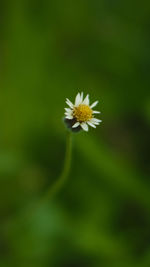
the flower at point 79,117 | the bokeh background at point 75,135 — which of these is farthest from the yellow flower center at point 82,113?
the bokeh background at point 75,135

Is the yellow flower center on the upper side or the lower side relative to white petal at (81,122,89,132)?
upper

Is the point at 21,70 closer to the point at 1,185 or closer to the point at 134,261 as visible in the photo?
the point at 1,185

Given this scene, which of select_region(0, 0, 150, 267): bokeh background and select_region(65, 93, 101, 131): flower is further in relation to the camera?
select_region(0, 0, 150, 267): bokeh background

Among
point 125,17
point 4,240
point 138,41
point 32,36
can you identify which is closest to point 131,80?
point 138,41

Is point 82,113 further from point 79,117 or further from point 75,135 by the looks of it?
point 75,135

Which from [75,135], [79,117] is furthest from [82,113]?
[75,135]

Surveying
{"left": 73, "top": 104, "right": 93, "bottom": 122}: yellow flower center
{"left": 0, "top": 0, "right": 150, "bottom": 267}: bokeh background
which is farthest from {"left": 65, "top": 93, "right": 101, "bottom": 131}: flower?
{"left": 0, "top": 0, "right": 150, "bottom": 267}: bokeh background

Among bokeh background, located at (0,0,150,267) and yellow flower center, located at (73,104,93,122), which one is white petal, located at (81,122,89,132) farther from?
bokeh background, located at (0,0,150,267)

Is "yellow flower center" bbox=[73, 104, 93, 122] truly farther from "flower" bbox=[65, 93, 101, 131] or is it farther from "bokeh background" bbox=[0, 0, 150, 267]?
"bokeh background" bbox=[0, 0, 150, 267]
